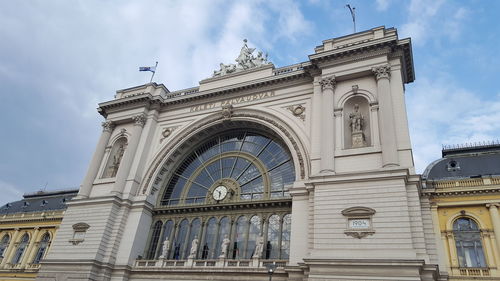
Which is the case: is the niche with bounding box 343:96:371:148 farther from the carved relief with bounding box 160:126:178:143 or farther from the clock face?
the carved relief with bounding box 160:126:178:143

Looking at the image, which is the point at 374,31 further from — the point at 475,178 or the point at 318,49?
the point at 475,178

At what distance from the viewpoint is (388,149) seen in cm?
2367

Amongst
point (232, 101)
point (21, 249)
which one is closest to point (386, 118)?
point (232, 101)

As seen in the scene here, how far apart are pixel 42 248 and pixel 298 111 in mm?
30711

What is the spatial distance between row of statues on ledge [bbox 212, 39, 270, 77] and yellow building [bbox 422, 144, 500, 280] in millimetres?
18874

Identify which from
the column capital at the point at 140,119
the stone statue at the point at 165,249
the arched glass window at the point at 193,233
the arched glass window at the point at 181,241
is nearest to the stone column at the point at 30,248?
the column capital at the point at 140,119

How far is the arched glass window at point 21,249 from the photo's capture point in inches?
1603

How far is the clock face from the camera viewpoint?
3116cm

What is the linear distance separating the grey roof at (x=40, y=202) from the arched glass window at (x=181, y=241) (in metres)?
22.7

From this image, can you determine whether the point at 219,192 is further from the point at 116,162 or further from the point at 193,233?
the point at 116,162

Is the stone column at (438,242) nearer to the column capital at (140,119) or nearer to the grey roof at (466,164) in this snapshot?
the grey roof at (466,164)

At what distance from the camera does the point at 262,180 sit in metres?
30.6

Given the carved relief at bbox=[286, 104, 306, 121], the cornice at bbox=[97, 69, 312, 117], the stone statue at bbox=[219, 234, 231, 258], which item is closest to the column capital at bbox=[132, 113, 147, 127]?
the cornice at bbox=[97, 69, 312, 117]

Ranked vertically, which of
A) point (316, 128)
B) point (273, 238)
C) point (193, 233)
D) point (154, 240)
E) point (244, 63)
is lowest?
point (273, 238)
